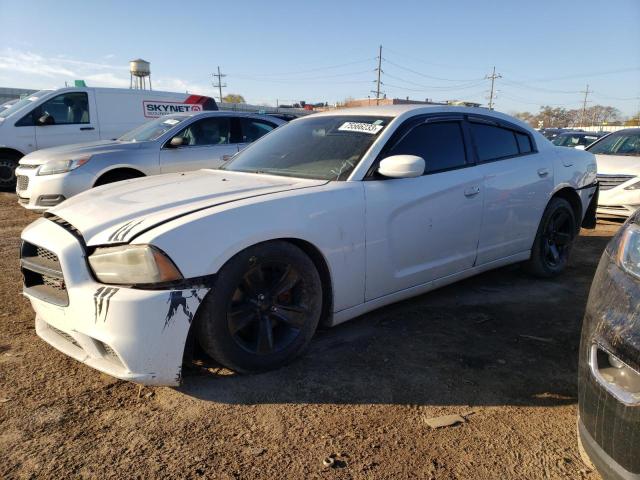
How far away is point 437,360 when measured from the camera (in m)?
2.96

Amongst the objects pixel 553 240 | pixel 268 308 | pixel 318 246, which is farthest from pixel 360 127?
pixel 553 240

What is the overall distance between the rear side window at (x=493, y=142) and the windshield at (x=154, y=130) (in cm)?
459

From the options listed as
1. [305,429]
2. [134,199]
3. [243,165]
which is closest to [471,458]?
[305,429]

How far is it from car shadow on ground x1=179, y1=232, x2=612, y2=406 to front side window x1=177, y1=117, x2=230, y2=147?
179 inches

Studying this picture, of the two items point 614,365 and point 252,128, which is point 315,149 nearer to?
point 614,365

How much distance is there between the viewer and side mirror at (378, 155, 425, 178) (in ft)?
9.78

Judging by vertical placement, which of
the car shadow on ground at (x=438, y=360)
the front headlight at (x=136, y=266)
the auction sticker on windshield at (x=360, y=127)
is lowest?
the car shadow on ground at (x=438, y=360)

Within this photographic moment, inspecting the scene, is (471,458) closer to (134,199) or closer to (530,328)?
(530,328)

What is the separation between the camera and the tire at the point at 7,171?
938 centimetres

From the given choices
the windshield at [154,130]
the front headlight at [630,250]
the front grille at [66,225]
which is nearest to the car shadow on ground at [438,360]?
the front grille at [66,225]

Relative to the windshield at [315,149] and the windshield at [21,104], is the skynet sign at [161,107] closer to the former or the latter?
the windshield at [21,104]

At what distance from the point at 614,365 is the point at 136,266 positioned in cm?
197

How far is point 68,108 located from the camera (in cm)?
981

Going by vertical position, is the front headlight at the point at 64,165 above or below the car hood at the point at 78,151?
below
